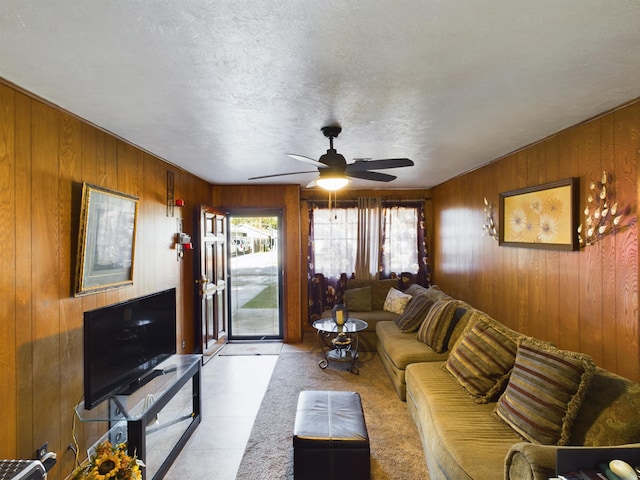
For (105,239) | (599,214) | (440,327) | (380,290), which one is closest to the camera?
(599,214)

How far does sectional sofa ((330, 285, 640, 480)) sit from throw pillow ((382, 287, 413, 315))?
193 centimetres

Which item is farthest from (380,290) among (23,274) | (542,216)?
(23,274)

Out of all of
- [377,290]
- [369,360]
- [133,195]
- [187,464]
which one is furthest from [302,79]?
[377,290]

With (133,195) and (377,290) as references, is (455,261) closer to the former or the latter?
(377,290)

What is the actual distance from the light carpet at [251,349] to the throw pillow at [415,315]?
1934 millimetres

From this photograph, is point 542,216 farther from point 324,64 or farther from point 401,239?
point 401,239

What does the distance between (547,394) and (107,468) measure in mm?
2313

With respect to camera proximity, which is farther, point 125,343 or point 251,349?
point 251,349

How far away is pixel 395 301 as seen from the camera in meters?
5.09

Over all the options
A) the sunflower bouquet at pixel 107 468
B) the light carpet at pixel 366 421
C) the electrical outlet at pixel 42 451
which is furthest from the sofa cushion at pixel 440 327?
the electrical outlet at pixel 42 451

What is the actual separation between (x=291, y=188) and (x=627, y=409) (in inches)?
179

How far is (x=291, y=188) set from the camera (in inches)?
211

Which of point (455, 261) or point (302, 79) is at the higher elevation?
point (302, 79)

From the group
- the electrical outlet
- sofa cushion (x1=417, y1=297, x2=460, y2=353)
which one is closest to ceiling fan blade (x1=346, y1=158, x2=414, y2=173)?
sofa cushion (x1=417, y1=297, x2=460, y2=353)
